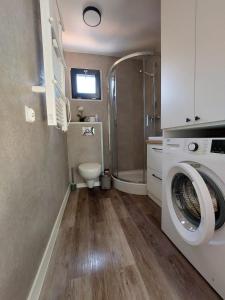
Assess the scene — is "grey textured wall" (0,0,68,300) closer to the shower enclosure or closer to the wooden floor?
the wooden floor

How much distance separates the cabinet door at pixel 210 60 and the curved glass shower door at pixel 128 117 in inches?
71.9

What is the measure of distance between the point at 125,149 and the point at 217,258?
2.35 meters

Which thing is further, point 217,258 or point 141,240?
point 141,240

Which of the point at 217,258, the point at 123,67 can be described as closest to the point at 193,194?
the point at 217,258

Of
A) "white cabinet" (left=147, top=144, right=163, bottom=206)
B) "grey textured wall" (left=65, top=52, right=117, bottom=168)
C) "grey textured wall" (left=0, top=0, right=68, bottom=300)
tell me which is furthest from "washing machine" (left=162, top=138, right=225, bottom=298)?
"grey textured wall" (left=65, top=52, right=117, bottom=168)

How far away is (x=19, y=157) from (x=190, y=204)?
1093 millimetres

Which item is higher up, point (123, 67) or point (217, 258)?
point (123, 67)

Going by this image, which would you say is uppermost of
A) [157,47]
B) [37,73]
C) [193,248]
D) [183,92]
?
[157,47]

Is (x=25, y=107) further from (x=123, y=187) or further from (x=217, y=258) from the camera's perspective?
(x=123, y=187)

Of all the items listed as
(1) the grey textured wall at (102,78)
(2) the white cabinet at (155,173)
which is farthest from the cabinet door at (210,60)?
(1) the grey textured wall at (102,78)

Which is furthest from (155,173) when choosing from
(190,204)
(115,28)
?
(115,28)

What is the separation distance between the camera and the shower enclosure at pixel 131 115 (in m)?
2.75

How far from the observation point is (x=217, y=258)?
0.87 metres

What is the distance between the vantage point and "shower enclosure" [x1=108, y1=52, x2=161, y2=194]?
2.75 meters
